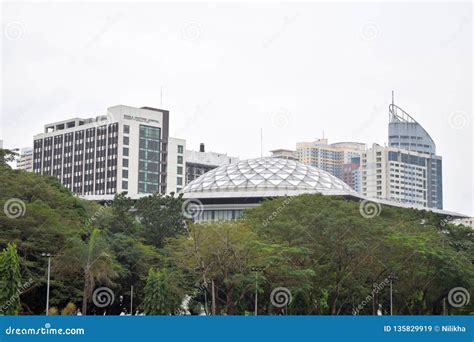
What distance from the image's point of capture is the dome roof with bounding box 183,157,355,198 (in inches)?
3981

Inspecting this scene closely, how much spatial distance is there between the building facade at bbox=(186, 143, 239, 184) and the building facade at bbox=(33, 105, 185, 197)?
18754 mm

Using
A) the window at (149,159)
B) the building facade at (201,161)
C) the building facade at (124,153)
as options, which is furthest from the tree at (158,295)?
the building facade at (201,161)

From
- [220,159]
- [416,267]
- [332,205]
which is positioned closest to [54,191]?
[332,205]

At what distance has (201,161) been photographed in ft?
591

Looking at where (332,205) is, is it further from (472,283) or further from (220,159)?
(220,159)

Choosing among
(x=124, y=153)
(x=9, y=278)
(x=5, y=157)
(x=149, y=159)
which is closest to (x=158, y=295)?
(x=9, y=278)

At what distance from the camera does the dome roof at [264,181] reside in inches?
3981

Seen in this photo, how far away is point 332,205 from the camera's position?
7006 cm

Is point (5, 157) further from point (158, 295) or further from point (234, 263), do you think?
point (234, 263)

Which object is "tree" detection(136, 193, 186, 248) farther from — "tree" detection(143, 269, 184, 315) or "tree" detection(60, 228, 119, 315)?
"tree" detection(60, 228, 119, 315)

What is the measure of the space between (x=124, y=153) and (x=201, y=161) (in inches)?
1254

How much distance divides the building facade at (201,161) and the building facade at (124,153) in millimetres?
→ 18754

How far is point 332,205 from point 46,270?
2422 centimetres

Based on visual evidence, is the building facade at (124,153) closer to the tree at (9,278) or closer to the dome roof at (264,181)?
the dome roof at (264,181)
